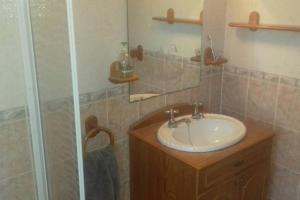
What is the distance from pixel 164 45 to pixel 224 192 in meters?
→ 0.80

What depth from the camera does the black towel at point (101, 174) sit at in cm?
151

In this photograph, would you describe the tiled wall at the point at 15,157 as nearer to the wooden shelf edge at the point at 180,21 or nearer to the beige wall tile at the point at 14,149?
the beige wall tile at the point at 14,149

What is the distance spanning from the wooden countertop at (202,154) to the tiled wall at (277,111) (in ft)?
0.34

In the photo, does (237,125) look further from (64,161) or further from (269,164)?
(64,161)

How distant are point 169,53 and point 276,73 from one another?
0.61 metres

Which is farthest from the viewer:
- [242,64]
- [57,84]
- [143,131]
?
[242,64]

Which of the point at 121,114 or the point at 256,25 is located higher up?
the point at 256,25

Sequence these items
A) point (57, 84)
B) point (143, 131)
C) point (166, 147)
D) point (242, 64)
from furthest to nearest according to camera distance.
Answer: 1. point (242, 64)
2. point (143, 131)
3. point (166, 147)
4. point (57, 84)

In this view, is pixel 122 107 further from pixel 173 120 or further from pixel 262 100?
pixel 262 100

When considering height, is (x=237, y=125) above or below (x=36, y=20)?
below

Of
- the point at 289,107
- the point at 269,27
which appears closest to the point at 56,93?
the point at 269,27

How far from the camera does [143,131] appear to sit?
170 cm

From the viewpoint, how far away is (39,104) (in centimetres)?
110

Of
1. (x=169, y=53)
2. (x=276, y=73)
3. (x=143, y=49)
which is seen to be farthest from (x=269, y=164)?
(x=143, y=49)
